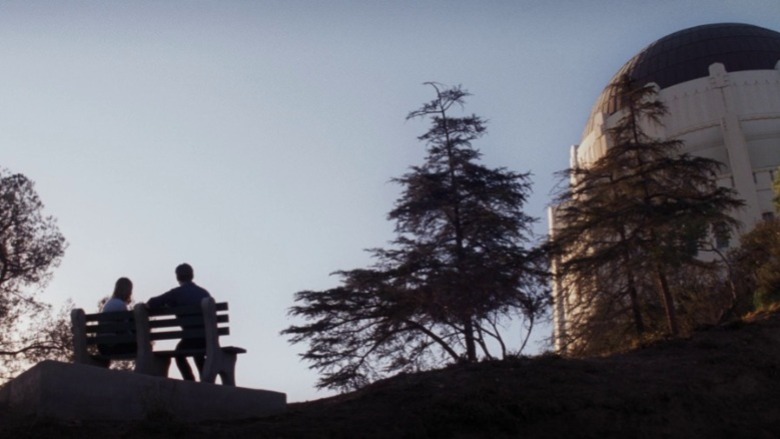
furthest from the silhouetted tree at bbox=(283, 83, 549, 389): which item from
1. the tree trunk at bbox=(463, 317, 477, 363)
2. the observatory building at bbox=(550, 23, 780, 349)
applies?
the observatory building at bbox=(550, 23, 780, 349)

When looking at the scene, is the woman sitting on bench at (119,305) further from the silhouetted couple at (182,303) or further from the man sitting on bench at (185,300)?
the man sitting on bench at (185,300)

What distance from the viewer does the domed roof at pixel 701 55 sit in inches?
1781

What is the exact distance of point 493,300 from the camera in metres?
17.6

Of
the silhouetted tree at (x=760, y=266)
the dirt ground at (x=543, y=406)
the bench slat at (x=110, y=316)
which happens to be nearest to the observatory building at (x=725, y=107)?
the silhouetted tree at (x=760, y=266)

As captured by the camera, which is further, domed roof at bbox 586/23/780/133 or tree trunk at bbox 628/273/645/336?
domed roof at bbox 586/23/780/133

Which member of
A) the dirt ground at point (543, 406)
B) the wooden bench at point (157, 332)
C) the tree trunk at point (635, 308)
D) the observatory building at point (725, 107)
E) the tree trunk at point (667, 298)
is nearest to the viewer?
the dirt ground at point (543, 406)

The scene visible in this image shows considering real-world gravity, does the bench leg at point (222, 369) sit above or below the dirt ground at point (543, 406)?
above

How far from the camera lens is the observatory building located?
1646 inches

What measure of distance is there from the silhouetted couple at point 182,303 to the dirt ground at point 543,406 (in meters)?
1.11

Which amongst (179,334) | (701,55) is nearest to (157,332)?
(179,334)

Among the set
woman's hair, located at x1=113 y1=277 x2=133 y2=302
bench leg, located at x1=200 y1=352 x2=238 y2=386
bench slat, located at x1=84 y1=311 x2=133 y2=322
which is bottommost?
bench leg, located at x1=200 y1=352 x2=238 y2=386

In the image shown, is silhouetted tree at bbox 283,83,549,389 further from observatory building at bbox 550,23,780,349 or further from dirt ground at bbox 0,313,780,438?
observatory building at bbox 550,23,780,349

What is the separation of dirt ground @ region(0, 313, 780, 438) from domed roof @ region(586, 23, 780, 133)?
36.3m

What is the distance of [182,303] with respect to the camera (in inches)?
357
